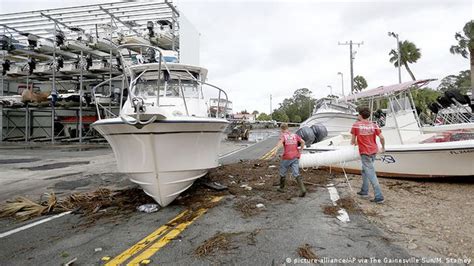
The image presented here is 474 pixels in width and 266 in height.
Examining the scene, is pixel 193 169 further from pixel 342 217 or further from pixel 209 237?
→ pixel 342 217

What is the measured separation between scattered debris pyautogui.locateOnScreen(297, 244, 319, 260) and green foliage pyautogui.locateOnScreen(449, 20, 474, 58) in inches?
1707

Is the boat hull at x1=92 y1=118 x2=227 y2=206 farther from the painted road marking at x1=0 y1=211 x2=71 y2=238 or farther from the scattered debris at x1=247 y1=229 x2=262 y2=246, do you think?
the scattered debris at x1=247 y1=229 x2=262 y2=246

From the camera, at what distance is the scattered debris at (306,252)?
3.46 meters

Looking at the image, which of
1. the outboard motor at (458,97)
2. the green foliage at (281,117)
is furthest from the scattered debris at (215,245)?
the green foliage at (281,117)

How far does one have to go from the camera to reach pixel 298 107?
3565 inches

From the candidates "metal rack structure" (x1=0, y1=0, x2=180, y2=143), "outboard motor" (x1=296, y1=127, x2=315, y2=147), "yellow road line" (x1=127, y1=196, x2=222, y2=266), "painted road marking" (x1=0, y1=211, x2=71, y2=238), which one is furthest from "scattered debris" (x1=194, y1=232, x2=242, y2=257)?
"metal rack structure" (x1=0, y1=0, x2=180, y2=143)

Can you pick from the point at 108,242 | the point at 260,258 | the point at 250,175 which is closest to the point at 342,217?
the point at 260,258

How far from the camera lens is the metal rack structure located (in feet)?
69.4

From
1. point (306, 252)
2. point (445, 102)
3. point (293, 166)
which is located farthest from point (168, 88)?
point (445, 102)

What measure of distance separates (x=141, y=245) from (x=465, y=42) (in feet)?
159

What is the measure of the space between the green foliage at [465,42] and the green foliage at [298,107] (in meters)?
34.7

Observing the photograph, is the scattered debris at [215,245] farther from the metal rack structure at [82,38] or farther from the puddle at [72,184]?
the metal rack structure at [82,38]

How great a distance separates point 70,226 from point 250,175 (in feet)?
16.0

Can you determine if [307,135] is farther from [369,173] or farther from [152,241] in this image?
[152,241]
